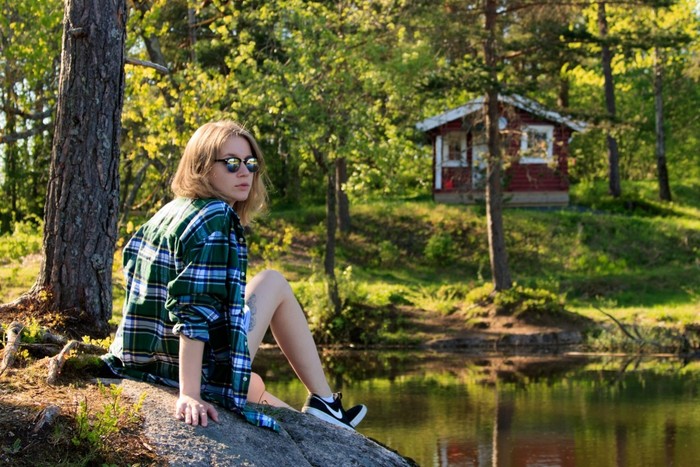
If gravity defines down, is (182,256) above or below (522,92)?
below

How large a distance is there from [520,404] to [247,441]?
24.5 ft

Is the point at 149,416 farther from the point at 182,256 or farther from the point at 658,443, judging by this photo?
the point at 658,443

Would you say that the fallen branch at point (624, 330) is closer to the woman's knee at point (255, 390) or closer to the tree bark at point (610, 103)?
the woman's knee at point (255, 390)

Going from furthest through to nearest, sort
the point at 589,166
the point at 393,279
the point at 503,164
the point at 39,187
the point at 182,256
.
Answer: the point at 589,166
the point at 39,187
the point at 393,279
the point at 503,164
the point at 182,256

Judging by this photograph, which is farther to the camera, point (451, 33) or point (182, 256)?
point (451, 33)

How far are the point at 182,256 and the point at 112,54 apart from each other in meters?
3.16

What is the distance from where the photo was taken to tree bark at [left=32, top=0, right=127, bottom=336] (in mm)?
7328

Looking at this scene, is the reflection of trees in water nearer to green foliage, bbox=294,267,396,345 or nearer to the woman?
green foliage, bbox=294,267,396,345

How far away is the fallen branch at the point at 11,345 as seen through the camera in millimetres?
5632

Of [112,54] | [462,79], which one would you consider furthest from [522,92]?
[112,54]

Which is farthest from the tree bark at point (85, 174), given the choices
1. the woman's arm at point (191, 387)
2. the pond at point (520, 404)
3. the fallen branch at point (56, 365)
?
the pond at point (520, 404)

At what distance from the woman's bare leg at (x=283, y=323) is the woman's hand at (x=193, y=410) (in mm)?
478

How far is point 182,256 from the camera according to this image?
476cm

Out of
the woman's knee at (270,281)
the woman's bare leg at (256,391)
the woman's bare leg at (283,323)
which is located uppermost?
the woman's knee at (270,281)
